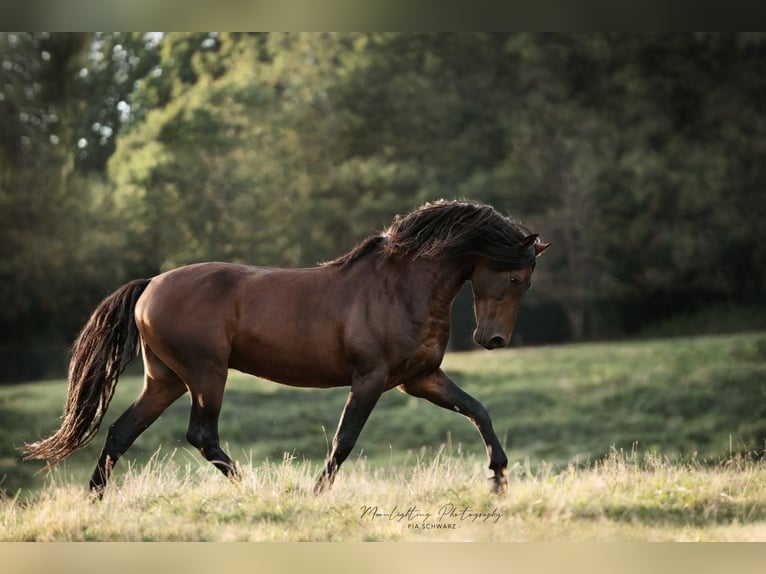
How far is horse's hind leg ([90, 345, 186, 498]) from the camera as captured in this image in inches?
264

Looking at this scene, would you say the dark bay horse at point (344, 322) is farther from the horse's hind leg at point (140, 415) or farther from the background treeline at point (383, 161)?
the background treeline at point (383, 161)

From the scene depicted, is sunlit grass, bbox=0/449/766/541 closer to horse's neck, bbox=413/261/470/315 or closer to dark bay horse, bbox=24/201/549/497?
dark bay horse, bbox=24/201/549/497

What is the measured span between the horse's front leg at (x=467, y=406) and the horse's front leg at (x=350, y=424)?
0.41 meters

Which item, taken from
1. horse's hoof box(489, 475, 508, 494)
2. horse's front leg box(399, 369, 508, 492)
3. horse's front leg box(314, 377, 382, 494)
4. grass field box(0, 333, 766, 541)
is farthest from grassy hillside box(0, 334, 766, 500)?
horse's front leg box(314, 377, 382, 494)

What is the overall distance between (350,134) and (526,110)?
4291 mm

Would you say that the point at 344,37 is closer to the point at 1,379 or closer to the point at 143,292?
the point at 1,379

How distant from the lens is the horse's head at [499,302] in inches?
252

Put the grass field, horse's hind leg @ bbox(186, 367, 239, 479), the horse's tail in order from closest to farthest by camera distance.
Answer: the grass field < horse's hind leg @ bbox(186, 367, 239, 479) < the horse's tail

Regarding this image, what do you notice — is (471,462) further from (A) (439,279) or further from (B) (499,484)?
(A) (439,279)

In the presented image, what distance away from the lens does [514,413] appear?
17734 millimetres

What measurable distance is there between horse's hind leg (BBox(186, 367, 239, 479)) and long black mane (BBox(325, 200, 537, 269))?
1.26 metres

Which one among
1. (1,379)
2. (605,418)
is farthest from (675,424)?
(1,379)

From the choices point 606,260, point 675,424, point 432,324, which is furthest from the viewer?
point 606,260

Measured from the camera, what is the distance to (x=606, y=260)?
21625mm
